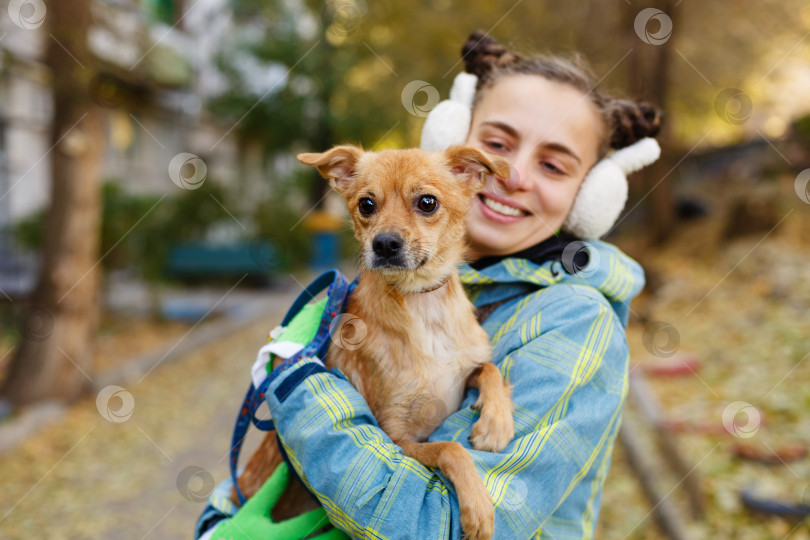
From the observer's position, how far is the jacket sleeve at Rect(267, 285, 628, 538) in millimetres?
1721

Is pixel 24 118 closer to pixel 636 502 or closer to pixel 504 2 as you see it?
pixel 504 2

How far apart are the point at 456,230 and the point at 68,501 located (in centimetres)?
501

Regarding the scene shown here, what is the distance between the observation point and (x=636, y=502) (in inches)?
219

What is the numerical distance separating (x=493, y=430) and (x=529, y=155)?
1016 mm

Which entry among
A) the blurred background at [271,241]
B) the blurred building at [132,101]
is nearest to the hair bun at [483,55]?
the blurred background at [271,241]

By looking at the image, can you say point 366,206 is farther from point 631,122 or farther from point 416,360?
point 631,122

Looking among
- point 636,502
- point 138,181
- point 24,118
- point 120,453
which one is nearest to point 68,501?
point 120,453

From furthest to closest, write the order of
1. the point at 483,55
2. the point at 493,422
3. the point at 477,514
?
the point at 483,55
the point at 493,422
the point at 477,514

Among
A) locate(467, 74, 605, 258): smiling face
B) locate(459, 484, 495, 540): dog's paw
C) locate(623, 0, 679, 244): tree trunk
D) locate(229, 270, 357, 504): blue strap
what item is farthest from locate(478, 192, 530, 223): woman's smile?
locate(623, 0, 679, 244): tree trunk

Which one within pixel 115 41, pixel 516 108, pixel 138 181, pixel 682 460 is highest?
pixel 516 108

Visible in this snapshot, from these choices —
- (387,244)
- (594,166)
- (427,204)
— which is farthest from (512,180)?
(387,244)

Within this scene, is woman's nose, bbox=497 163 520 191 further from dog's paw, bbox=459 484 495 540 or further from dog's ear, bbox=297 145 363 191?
dog's paw, bbox=459 484 495 540

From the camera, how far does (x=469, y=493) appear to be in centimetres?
176

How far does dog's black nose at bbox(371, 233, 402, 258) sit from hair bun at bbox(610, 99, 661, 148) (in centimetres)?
105
